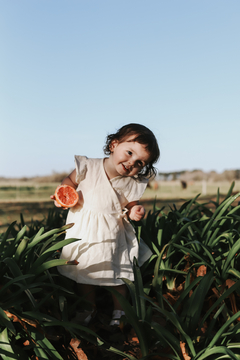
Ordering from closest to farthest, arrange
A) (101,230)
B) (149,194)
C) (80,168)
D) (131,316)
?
(131,316)
(101,230)
(80,168)
(149,194)

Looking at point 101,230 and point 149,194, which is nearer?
point 101,230

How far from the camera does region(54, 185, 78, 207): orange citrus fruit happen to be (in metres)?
1.97

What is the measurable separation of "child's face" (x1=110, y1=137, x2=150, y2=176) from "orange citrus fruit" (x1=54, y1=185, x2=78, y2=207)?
1.14 feet

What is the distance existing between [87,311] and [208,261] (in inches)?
39.8

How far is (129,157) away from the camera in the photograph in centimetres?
203

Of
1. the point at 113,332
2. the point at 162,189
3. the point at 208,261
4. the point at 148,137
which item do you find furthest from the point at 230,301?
the point at 162,189

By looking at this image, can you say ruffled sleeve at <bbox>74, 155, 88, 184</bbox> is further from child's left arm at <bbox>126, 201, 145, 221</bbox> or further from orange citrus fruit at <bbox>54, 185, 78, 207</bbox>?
child's left arm at <bbox>126, 201, 145, 221</bbox>

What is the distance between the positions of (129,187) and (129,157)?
0.25 meters

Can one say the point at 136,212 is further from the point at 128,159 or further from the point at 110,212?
the point at 128,159

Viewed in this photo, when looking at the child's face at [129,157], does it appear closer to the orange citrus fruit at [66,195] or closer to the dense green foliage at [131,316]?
the orange citrus fruit at [66,195]

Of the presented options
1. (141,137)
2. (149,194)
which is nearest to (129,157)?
(141,137)

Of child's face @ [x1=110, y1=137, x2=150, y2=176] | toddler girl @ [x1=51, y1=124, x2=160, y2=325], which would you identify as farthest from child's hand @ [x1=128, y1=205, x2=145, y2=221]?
child's face @ [x1=110, y1=137, x2=150, y2=176]

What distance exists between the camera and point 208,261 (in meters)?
2.29

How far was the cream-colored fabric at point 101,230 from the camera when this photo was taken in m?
1.96
